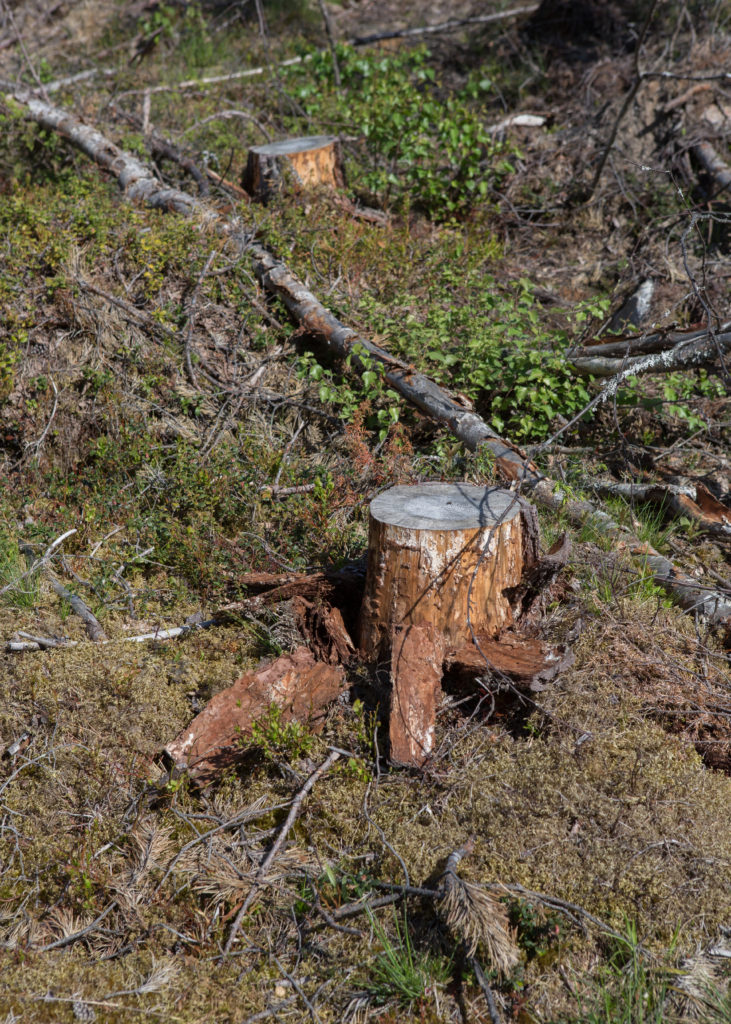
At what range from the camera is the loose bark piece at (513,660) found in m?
3.49

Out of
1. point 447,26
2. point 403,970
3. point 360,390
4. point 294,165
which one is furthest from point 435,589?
point 447,26

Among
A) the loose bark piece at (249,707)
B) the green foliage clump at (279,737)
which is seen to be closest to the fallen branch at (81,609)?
the loose bark piece at (249,707)

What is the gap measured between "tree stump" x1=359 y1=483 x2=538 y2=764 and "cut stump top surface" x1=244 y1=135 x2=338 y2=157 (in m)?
5.21

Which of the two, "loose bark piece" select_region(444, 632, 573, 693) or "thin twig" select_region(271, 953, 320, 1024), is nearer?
"thin twig" select_region(271, 953, 320, 1024)

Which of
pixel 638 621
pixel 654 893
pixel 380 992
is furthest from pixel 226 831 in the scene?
pixel 638 621

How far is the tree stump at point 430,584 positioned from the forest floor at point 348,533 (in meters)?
0.20

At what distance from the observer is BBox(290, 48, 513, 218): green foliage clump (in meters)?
7.63

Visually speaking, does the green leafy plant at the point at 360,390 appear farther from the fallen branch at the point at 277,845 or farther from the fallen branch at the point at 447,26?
the fallen branch at the point at 447,26

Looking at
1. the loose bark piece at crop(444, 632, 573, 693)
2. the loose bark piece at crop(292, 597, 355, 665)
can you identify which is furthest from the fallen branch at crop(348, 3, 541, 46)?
the loose bark piece at crop(444, 632, 573, 693)

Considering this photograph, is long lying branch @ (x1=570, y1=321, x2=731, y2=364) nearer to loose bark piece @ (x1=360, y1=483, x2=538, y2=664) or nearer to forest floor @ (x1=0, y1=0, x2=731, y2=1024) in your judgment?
forest floor @ (x1=0, y1=0, x2=731, y2=1024)

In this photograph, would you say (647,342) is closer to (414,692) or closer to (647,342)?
(647,342)

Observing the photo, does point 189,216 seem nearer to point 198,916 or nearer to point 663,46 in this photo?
point 198,916

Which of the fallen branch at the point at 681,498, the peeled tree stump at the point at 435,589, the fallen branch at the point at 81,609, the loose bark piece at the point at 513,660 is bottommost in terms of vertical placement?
the fallen branch at the point at 681,498

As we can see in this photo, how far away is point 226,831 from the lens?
326cm
